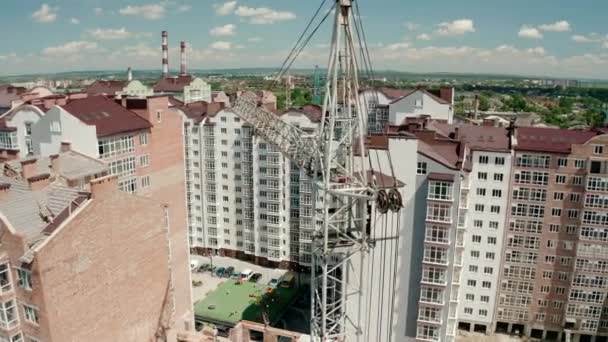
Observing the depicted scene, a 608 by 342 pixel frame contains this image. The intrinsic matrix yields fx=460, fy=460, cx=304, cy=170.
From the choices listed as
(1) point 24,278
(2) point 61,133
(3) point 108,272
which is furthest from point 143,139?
(1) point 24,278

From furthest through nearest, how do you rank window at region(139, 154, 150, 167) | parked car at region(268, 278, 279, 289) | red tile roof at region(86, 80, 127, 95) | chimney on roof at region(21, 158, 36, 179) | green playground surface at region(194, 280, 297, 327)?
red tile roof at region(86, 80, 127, 95), parked car at region(268, 278, 279, 289), green playground surface at region(194, 280, 297, 327), window at region(139, 154, 150, 167), chimney on roof at region(21, 158, 36, 179)

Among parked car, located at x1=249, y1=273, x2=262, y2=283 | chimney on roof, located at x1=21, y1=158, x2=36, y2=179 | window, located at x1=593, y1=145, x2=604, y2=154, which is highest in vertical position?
chimney on roof, located at x1=21, y1=158, x2=36, y2=179

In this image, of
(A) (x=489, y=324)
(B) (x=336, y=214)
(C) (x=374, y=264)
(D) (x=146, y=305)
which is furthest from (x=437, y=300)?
(D) (x=146, y=305)

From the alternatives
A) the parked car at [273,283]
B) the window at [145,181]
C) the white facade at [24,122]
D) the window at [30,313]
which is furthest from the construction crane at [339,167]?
the parked car at [273,283]

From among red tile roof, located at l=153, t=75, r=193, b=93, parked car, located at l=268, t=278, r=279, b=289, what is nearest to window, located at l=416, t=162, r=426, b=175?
parked car, located at l=268, t=278, r=279, b=289

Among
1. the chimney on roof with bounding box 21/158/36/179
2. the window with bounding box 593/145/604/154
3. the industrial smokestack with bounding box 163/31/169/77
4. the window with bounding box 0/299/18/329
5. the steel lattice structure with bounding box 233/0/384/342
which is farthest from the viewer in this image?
the industrial smokestack with bounding box 163/31/169/77

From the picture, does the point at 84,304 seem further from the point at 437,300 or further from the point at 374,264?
the point at 437,300

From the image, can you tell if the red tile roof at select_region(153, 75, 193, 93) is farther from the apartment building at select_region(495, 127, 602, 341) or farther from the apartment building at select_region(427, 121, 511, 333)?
the apartment building at select_region(495, 127, 602, 341)
